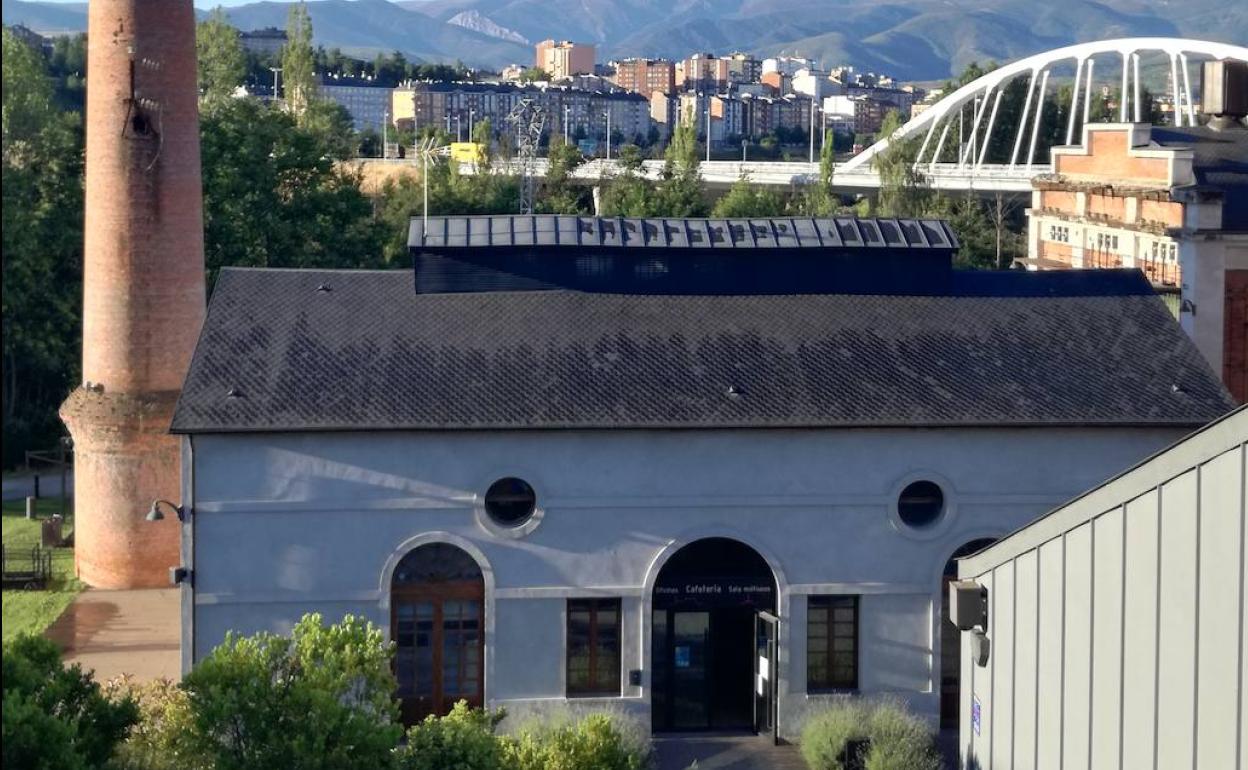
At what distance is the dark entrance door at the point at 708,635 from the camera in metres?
25.1

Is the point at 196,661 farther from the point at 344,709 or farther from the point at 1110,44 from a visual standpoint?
the point at 1110,44

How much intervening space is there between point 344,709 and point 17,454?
3616cm

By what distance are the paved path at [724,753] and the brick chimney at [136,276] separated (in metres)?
12.0

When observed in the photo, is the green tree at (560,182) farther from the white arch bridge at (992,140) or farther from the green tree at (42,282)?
the green tree at (42,282)

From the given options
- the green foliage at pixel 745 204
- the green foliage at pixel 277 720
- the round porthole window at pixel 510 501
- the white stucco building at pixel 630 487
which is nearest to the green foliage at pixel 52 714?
the green foliage at pixel 277 720

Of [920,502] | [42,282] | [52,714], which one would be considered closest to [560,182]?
[42,282]

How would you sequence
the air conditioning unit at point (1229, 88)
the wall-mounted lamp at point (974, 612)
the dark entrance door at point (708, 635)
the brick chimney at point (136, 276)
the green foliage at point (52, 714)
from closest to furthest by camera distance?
1. the green foliage at point (52, 714)
2. the wall-mounted lamp at point (974, 612)
3. the dark entrance door at point (708, 635)
4. the brick chimney at point (136, 276)
5. the air conditioning unit at point (1229, 88)

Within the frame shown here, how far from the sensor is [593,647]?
82.0ft

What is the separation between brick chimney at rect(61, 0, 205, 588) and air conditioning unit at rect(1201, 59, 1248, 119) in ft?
102

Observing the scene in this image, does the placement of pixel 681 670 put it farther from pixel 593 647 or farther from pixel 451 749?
pixel 451 749

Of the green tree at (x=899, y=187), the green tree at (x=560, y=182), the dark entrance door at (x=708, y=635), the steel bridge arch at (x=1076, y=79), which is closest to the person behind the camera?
the dark entrance door at (x=708, y=635)

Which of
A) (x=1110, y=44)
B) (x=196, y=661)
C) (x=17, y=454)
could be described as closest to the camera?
(x=196, y=661)

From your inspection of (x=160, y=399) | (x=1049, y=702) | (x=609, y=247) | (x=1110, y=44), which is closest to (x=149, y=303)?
(x=160, y=399)

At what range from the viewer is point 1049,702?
16203 mm
